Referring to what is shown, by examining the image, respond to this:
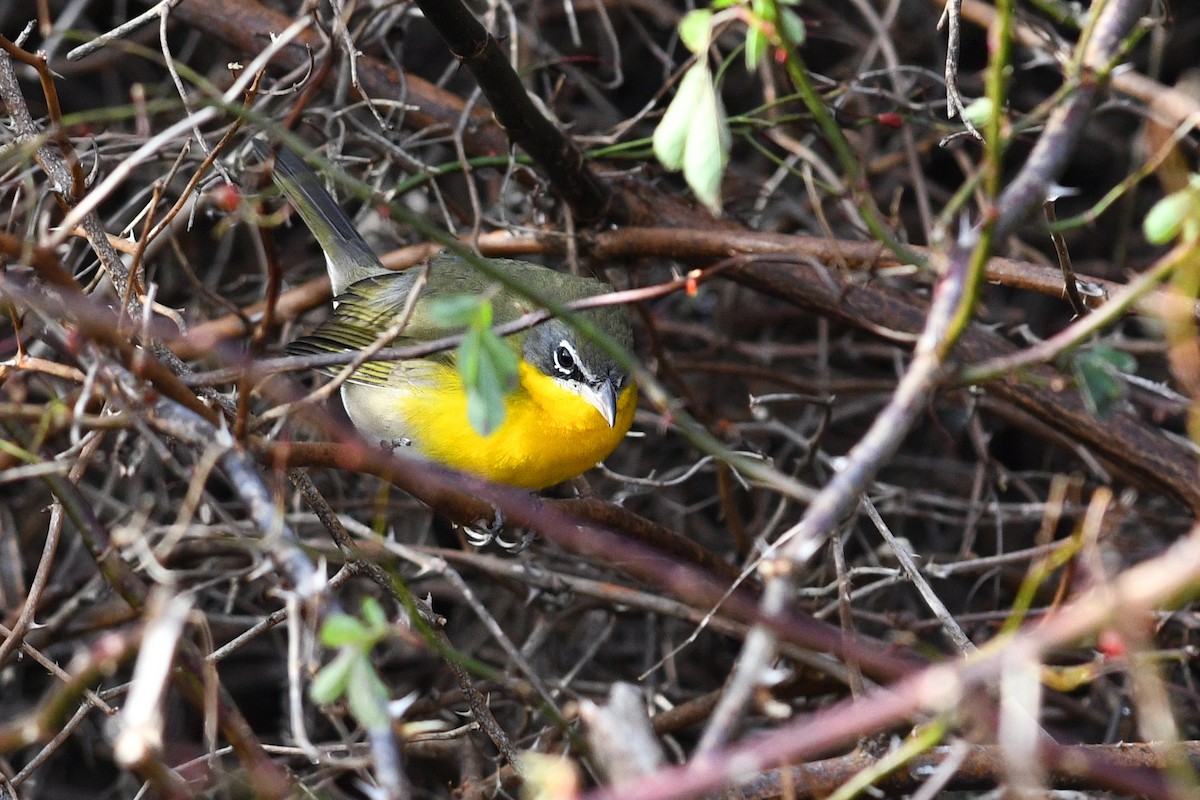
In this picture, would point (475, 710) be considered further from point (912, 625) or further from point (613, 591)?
A: point (912, 625)

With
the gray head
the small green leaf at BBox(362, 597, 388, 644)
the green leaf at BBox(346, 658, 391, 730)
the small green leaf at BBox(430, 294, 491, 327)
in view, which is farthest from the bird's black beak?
the green leaf at BBox(346, 658, 391, 730)

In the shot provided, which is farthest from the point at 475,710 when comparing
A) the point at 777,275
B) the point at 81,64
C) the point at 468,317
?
the point at 81,64

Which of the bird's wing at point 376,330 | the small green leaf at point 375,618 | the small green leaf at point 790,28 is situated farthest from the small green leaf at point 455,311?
the bird's wing at point 376,330

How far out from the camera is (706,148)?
5.86ft

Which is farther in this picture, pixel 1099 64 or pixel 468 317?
pixel 1099 64

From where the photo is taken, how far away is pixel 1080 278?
3346mm

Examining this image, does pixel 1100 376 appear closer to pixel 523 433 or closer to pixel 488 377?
pixel 488 377

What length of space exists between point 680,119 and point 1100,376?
0.69m

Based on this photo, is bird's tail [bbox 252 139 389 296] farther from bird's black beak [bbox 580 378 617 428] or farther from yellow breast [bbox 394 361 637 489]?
bird's black beak [bbox 580 378 617 428]

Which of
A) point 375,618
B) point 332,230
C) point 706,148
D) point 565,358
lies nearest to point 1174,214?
point 706,148

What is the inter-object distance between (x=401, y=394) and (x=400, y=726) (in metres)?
2.47

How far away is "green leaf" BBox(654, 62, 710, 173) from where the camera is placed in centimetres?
183

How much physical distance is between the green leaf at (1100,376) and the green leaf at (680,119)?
0.64 m

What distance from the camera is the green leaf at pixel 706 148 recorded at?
1.78 metres
